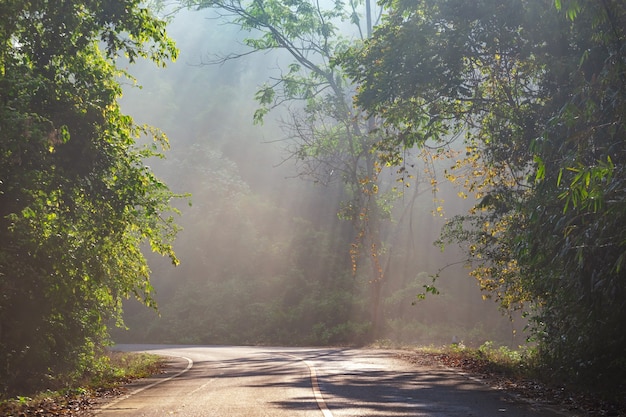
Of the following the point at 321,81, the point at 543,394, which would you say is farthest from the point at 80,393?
the point at 321,81

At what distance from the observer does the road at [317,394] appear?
11672 mm

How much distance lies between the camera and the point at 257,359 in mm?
26656

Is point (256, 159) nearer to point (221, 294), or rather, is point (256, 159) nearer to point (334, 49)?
point (221, 294)

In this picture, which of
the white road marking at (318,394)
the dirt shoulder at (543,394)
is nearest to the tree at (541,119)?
the dirt shoulder at (543,394)

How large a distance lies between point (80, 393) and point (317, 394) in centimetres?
500

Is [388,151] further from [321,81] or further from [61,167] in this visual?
[321,81]

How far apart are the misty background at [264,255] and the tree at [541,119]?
21151 mm

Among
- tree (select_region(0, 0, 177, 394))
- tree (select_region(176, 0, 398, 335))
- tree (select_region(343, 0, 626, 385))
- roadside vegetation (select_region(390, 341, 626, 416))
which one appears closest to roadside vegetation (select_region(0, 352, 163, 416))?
tree (select_region(0, 0, 177, 394))

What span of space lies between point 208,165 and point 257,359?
166 ft

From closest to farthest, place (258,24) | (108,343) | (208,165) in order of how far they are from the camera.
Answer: (108,343) → (258,24) → (208,165)

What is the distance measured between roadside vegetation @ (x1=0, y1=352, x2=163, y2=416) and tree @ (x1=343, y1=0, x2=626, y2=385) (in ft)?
27.4

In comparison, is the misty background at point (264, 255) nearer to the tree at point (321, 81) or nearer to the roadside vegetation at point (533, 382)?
the tree at point (321, 81)

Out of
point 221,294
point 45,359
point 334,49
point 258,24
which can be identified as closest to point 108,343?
point 45,359

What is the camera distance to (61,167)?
14969 mm
